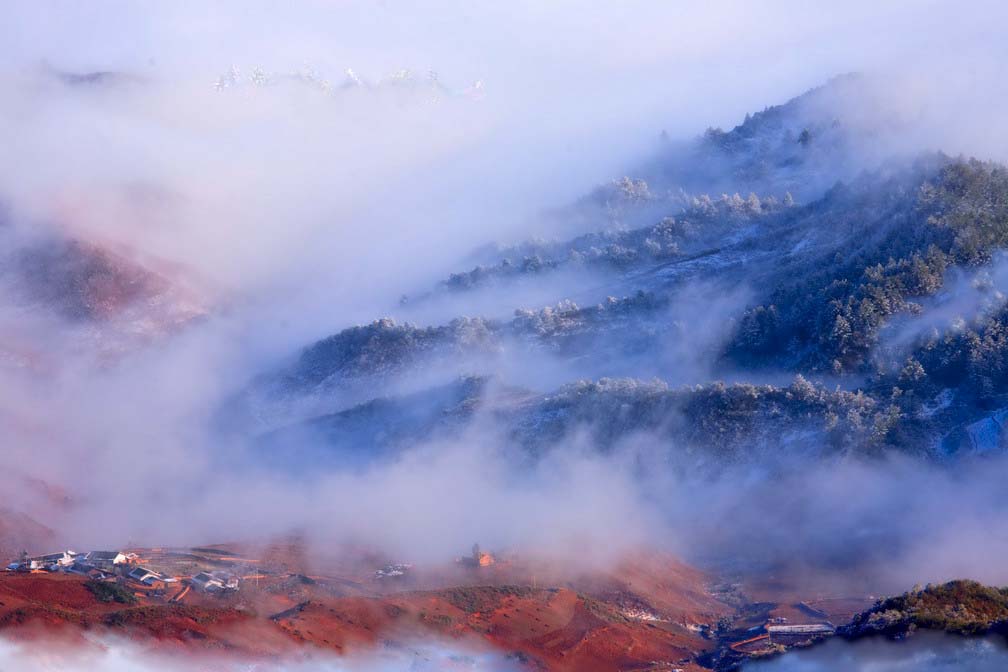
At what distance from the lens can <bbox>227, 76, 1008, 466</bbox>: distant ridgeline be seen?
44.4 m

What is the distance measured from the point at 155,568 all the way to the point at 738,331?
88.7 ft

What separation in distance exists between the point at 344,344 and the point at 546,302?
1054 cm

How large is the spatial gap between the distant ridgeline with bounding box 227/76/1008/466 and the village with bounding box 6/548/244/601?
1465cm

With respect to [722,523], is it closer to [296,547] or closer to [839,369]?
[839,369]

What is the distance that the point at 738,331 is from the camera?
52781 millimetres

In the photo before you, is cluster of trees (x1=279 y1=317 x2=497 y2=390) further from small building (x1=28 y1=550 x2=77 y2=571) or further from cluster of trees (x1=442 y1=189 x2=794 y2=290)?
small building (x1=28 y1=550 x2=77 y2=571)

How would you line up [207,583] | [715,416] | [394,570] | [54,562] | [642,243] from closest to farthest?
[207,583], [54,562], [394,570], [715,416], [642,243]

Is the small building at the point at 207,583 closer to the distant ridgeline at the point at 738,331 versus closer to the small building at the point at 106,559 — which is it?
the small building at the point at 106,559

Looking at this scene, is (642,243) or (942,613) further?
(642,243)

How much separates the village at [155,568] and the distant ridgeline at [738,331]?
14.6m

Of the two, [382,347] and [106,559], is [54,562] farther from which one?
[382,347]

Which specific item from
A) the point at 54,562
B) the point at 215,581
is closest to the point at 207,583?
the point at 215,581

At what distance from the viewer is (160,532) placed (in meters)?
46.3

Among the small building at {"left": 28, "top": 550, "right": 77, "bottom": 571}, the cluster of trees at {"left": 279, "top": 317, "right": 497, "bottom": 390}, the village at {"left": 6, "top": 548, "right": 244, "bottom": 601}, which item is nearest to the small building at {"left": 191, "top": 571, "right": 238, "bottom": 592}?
the village at {"left": 6, "top": 548, "right": 244, "bottom": 601}
